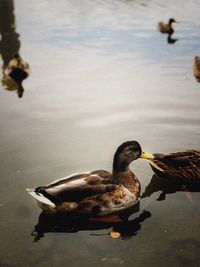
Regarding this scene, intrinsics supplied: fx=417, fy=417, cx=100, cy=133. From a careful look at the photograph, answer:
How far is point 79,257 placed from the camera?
509 cm

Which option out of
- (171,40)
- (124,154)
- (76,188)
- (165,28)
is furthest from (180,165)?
(165,28)

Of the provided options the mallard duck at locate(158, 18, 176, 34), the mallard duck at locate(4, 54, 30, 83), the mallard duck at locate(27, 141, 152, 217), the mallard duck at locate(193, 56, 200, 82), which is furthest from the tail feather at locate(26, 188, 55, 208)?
the mallard duck at locate(158, 18, 176, 34)

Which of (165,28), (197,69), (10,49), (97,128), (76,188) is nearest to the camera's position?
(76,188)

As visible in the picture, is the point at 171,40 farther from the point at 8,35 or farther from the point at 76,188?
the point at 76,188

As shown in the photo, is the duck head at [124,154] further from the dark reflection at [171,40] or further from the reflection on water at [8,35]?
the dark reflection at [171,40]

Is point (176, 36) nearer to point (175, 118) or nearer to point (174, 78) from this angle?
point (174, 78)

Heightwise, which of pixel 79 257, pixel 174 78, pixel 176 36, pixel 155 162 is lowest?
pixel 79 257

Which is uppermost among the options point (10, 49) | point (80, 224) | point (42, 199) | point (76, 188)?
point (10, 49)

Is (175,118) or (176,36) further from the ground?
(176,36)

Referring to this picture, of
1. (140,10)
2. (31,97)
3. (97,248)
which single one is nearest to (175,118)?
(31,97)

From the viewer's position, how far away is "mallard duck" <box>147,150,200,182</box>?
685cm

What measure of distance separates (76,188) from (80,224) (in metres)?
0.53

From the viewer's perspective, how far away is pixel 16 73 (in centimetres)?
1274

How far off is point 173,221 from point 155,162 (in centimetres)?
134
